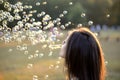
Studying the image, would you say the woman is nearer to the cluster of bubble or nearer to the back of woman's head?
the back of woman's head

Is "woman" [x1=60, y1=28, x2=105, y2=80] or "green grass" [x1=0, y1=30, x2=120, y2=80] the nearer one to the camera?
"woman" [x1=60, y1=28, x2=105, y2=80]

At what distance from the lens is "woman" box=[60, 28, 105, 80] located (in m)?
1.32

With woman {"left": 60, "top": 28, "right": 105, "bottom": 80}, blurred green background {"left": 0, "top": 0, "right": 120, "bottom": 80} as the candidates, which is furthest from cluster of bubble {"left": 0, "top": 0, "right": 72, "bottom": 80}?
woman {"left": 60, "top": 28, "right": 105, "bottom": 80}

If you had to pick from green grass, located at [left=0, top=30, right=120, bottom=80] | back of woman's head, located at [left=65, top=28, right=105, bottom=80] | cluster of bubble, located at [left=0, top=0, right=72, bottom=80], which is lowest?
back of woman's head, located at [left=65, top=28, right=105, bottom=80]

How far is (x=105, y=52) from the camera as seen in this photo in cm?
252

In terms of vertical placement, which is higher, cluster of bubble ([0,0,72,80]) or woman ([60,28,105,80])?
cluster of bubble ([0,0,72,80])

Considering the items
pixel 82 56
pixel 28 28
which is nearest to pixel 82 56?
pixel 82 56

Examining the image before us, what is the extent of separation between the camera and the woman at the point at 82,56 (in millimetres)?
1324

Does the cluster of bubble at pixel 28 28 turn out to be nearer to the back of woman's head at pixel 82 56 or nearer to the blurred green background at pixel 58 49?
the blurred green background at pixel 58 49

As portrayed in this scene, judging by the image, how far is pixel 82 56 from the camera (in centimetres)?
132

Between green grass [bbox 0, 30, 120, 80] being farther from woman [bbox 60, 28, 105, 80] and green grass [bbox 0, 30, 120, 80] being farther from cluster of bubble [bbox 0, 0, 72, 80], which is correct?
woman [bbox 60, 28, 105, 80]

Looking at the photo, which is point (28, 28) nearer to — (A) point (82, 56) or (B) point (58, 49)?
(B) point (58, 49)

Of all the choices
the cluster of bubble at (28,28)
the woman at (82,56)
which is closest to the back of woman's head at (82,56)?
the woman at (82,56)

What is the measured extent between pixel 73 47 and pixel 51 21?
43.4 inches
